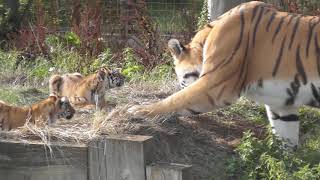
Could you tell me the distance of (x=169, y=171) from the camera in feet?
14.7

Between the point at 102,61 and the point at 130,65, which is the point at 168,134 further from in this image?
the point at 102,61

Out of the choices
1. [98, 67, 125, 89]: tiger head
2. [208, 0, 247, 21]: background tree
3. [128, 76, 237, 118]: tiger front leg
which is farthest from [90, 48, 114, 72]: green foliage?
[128, 76, 237, 118]: tiger front leg

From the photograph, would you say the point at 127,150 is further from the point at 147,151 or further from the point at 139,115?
the point at 139,115

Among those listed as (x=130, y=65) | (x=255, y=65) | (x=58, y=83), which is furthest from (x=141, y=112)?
(x=130, y=65)

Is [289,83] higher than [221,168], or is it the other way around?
[289,83]

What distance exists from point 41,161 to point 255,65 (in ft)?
5.41

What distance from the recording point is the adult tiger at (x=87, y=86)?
6.51 metres

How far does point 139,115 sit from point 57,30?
233 inches

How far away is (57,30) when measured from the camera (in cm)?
1073

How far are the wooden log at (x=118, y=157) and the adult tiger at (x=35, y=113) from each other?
33.0 inches

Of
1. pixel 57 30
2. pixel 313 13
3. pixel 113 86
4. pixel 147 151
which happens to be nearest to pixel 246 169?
pixel 147 151

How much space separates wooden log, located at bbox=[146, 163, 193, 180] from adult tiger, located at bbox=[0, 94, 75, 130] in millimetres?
1229

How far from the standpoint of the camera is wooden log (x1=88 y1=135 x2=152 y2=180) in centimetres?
459

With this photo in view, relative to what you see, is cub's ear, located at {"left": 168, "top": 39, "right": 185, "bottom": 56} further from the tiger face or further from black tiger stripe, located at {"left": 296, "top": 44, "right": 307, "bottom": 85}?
the tiger face
